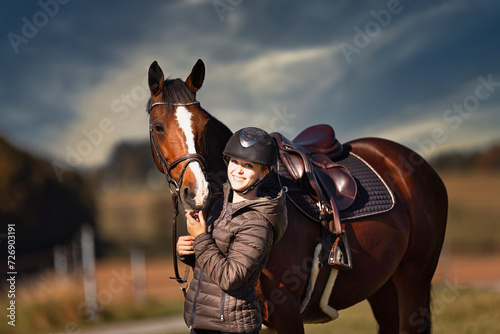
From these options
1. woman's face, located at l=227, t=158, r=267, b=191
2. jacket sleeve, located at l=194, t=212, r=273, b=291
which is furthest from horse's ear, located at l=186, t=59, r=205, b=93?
jacket sleeve, located at l=194, t=212, r=273, b=291

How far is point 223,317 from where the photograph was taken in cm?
220

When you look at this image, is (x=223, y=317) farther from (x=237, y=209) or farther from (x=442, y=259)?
(x=442, y=259)

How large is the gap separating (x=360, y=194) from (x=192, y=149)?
61.1 inches

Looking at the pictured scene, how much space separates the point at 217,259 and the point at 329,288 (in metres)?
1.50

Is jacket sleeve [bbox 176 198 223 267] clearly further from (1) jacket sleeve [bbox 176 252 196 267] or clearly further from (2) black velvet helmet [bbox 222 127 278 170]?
(2) black velvet helmet [bbox 222 127 278 170]

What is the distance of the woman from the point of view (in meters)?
2.15

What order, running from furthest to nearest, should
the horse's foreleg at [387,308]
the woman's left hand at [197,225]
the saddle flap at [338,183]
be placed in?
the horse's foreleg at [387,308], the saddle flap at [338,183], the woman's left hand at [197,225]

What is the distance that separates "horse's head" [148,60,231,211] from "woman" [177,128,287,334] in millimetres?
346

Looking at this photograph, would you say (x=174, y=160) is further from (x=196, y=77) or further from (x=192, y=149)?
(x=196, y=77)

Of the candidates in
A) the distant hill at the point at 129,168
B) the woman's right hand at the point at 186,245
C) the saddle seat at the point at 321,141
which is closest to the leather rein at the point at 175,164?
the woman's right hand at the point at 186,245

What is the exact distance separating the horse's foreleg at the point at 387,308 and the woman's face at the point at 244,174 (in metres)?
2.63

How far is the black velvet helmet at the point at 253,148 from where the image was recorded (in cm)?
224

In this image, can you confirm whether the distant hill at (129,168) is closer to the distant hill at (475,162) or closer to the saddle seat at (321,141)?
the distant hill at (475,162)

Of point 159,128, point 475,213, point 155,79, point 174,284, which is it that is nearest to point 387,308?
point 159,128
